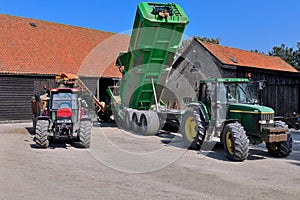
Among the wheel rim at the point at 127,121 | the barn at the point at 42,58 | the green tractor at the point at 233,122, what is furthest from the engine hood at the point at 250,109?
the barn at the point at 42,58

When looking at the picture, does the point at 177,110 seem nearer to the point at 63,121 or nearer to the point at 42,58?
the point at 63,121

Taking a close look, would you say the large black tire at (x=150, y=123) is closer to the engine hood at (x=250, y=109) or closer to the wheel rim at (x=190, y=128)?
the wheel rim at (x=190, y=128)

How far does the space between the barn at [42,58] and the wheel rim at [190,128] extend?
8192 mm

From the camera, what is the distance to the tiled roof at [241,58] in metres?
22.3

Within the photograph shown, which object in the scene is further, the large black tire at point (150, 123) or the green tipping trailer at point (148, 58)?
the large black tire at point (150, 123)

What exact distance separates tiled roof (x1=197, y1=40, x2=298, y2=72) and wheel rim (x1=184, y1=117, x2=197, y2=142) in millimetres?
11193

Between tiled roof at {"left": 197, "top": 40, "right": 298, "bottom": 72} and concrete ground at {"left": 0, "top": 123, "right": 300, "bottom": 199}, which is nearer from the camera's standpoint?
concrete ground at {"left": 0, "top": 123, "right": 300, "bottom": 199}

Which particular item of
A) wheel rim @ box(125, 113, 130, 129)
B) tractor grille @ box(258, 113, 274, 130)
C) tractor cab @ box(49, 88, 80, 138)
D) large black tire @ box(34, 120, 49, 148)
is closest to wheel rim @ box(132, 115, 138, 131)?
wheel rim @ box(125, 113, 130, 129)

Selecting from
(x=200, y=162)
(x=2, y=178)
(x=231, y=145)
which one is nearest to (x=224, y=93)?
(x=231, y=145)

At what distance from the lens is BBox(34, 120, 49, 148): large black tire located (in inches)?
386

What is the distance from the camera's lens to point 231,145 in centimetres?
865

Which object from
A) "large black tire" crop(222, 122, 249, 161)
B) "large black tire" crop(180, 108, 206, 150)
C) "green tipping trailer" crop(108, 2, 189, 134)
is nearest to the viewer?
A: "large black tire" crop(222, 122, 249, 161)

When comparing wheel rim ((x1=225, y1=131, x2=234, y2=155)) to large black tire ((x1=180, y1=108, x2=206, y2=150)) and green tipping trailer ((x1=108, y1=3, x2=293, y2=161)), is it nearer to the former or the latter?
green tipping trailer ((x1=108, y1=3, x2=293, y2=161))

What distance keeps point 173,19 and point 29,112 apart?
11.6m
